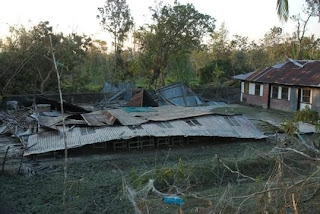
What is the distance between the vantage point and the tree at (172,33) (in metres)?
25.1

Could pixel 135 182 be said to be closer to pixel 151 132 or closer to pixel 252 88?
pixel 151 132

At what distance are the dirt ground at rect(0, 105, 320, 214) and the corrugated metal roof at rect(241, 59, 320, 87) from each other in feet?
32.8

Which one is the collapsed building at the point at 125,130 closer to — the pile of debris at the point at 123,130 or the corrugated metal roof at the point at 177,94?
the pile of debris at the point at 123,130

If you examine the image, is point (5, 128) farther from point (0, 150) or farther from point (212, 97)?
point (212, 97)

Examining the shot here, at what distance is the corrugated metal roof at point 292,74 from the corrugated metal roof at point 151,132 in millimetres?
8164

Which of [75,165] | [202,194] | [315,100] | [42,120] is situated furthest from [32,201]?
[315,100]

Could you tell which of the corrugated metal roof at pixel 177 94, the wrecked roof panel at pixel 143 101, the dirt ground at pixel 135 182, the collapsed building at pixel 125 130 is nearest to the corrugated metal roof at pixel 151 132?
the collapsed building at pixel 125 130

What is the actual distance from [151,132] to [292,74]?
13.7 meters

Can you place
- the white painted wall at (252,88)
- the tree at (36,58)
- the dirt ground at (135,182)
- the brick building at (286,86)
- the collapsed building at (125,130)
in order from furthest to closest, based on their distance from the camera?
the white painted wall at (252,88) < the tree at (36,58) < the brick building at (286,86) < the collapsed building at (125,130) < the dirt ground at (135,182)

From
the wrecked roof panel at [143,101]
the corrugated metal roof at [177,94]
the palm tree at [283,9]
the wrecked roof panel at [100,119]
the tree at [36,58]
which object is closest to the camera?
the palm tree at [283,9]

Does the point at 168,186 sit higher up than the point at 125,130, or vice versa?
the point at 125,130

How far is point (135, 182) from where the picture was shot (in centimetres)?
745

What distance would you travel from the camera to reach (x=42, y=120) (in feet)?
40.5

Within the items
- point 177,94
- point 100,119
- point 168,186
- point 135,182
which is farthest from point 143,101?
point 168,186
